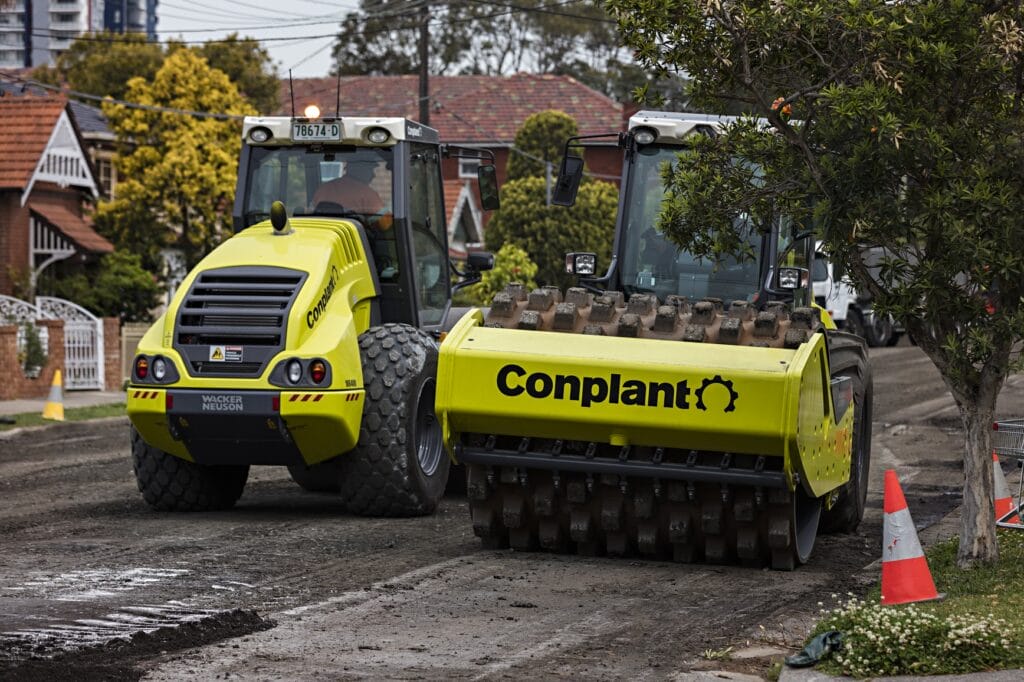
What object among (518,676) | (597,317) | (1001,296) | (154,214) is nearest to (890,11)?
(1001,296)

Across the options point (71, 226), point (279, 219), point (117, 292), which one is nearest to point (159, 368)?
point (279, 219)

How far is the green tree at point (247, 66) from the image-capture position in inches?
2149

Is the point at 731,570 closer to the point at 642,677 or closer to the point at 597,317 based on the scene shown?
the point at 597,317

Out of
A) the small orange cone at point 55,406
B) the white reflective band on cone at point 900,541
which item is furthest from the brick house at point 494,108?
the white reflective band on cone at point 900,541

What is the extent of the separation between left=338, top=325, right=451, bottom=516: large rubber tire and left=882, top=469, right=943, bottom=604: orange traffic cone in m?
4.59

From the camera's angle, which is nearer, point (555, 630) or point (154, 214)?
point (555, 630)

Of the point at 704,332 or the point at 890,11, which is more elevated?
the point at 890,11

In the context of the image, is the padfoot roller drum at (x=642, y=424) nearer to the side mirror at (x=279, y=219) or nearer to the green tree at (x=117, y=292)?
the side mirror at (x=279, y=219)

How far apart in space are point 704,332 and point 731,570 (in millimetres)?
1590

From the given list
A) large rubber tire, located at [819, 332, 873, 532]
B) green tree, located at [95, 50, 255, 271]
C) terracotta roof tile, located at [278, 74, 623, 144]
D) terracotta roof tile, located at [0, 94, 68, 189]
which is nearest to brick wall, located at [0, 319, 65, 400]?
terracotta roof tile, located at [0, 94, 68, 189]

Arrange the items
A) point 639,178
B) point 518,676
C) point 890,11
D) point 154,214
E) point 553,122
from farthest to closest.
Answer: point 553,122 → point 154,214 → point 639,178 → point 890,11 → point 518,676

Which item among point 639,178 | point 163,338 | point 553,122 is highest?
point 553,122

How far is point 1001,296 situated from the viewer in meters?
10.0

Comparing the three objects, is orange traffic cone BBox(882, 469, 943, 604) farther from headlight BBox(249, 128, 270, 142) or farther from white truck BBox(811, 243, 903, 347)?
white truck BBox(811, 243, 903, 347)
